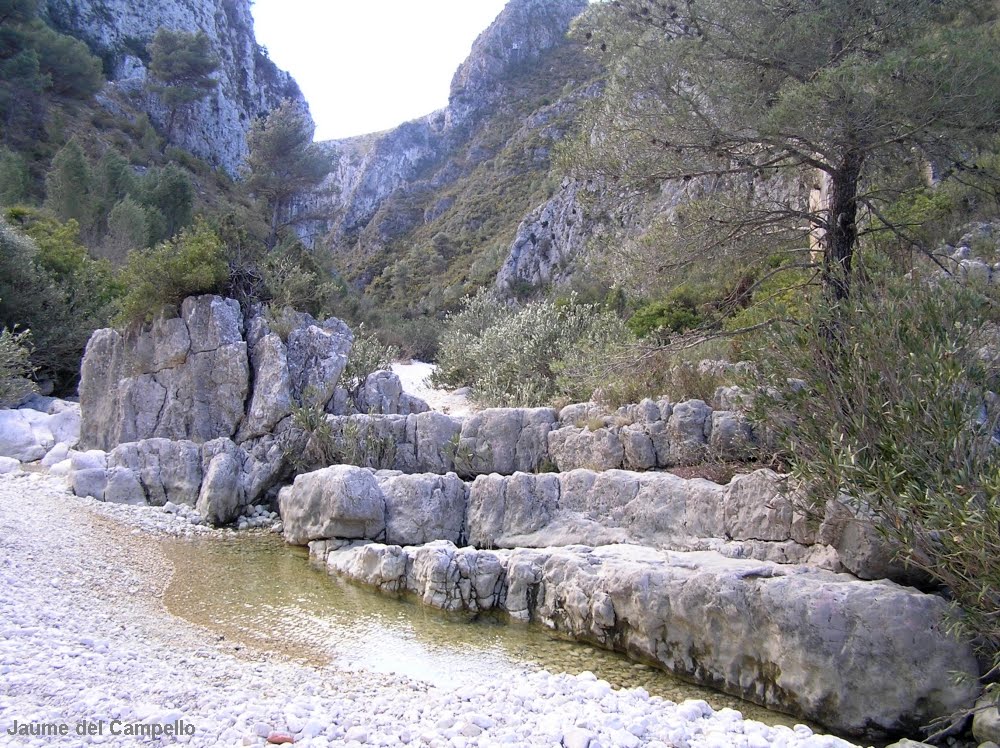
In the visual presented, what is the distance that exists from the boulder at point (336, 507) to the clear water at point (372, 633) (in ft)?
2.71

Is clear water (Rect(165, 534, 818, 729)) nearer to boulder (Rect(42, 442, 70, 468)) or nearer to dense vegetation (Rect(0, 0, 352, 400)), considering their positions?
boulder (Rect(42, 442, 70, 468))

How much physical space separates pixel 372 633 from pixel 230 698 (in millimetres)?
2348

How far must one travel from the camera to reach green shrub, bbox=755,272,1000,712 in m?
4.89

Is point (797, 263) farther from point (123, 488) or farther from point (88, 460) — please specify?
point (88, 460)

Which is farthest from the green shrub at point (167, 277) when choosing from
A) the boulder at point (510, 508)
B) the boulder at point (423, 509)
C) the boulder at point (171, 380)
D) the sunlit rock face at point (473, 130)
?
the sunlit rock face at point (473, 130)

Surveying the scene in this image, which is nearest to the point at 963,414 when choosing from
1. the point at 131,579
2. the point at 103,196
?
the point at 131,579

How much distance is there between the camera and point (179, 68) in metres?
44.3

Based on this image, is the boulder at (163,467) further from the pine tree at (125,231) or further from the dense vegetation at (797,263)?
the pine tree at (125,231)

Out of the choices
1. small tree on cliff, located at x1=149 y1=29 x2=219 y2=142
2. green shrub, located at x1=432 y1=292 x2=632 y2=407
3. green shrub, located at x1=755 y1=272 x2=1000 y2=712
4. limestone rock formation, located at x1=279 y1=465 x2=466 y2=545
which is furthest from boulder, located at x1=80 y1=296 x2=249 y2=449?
small tree on cliff, located at x1=149 y1=29 x2=219 y2=142

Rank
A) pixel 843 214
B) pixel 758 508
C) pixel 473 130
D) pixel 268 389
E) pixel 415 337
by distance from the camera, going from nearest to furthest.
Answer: pixel 758 508, pixel 843 214, pixel 268 389, pixel 415 337, pixel 473 130

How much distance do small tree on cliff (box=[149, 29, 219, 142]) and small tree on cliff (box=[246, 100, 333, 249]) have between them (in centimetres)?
1018

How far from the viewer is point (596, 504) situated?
345 inches

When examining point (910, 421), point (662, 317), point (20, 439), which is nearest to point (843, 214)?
point (910, 421)

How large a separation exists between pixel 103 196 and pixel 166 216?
284 cm
